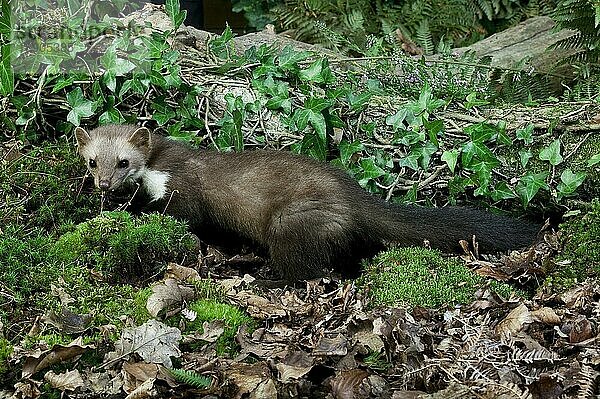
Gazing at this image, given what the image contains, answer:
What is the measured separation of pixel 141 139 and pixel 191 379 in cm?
313

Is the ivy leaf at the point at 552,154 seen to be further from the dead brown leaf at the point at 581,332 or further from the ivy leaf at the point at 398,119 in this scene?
the dead brown leaf at the point at 581,332

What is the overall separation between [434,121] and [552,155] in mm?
980

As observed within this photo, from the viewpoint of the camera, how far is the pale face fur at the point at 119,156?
577cm

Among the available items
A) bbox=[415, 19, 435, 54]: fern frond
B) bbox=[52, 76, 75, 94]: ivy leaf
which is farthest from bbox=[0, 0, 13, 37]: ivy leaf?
bbox=[415, 19, 435, 54]: fern frond

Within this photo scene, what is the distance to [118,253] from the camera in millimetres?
4660

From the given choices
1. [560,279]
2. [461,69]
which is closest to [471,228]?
[560,279]

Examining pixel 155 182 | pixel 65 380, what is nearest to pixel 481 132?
pixel 155 182

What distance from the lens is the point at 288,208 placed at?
17.6 feet

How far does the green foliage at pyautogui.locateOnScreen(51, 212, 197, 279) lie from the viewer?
4.61m

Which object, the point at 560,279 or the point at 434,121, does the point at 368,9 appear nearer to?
the point at 434,121

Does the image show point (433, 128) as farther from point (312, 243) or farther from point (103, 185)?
point (103, 185)

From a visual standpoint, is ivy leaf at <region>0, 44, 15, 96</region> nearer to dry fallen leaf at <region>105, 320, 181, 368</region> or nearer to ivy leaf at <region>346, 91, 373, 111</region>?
ivy leaf at <region>346, 91, 373, 111</region>

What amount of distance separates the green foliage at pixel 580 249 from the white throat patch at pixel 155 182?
2978mm

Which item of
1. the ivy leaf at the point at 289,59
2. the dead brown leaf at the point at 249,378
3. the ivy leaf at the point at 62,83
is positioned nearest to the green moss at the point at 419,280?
the dead brown leaf at the point at 249,378
